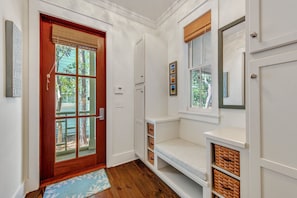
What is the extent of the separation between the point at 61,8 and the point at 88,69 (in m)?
0.88

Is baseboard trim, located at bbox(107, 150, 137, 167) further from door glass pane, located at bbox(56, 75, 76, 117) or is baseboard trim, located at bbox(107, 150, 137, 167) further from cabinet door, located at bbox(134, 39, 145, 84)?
cabinet door, located at bbox(134, 39, 145, 84)

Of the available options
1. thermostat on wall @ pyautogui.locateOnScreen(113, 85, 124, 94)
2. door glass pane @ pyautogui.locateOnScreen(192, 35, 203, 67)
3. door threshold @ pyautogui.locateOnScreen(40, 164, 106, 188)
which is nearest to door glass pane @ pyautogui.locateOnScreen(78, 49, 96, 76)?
thermostat on wall @ pyautogui.locateOnScreen(113, 85, 124, 94)

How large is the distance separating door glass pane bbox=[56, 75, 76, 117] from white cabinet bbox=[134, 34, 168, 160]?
1.02 meters

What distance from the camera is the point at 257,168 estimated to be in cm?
89

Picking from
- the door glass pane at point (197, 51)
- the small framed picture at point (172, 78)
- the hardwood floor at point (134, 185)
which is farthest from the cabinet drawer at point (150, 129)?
the door glass pane at point (197, 51)

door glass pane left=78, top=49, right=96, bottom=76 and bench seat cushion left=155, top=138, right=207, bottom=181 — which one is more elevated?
door glass pane left=78, top=49, right=96, bottom=76

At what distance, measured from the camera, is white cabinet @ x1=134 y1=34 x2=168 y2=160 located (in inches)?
88.9

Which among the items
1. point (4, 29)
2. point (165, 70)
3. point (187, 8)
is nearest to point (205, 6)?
point (187, 8)

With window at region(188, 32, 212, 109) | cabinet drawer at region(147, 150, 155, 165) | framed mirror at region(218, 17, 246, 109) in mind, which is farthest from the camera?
cabinet drawer at region(147, 150, 155, 165)

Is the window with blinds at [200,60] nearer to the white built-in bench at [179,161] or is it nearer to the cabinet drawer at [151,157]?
the white built-in bench at [179,161]

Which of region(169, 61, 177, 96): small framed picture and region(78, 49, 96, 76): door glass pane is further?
region(169, 61, 177, 96): small framed picture

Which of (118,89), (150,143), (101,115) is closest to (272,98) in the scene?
(150,143)

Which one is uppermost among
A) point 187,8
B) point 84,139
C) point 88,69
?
point 187,8

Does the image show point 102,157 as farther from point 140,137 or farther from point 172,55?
point 172,55
